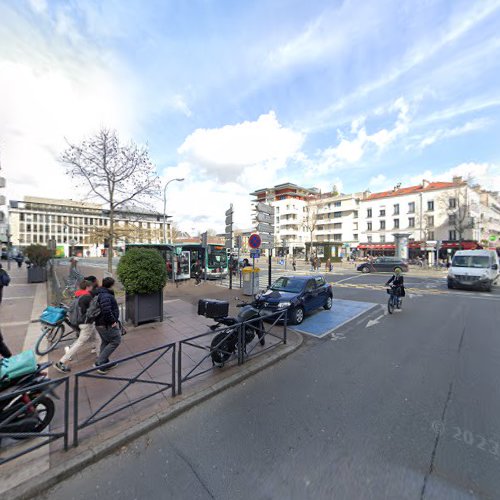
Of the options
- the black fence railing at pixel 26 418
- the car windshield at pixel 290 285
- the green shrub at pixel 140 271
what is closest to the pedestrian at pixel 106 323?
the black fence railing at pixel 26 418

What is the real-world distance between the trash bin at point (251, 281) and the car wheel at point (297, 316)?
355 centimetres

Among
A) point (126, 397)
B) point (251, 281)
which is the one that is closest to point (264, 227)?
point (251, 281)

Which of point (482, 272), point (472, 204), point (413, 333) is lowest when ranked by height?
point (413, 333)

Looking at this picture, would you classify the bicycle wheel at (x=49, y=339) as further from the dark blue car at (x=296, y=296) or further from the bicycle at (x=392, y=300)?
the bicycle at (x=392, y=300)

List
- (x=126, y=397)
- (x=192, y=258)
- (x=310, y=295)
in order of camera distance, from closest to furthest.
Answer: (x=126, y=397) → (x=310, y=295) → (x=192, y=258)

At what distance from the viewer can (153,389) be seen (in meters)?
3.92

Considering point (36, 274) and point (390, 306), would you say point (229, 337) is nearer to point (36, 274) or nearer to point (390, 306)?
point (390, 306)

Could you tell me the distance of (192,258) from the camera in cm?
1903

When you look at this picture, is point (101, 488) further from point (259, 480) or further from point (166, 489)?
point (259, 480)

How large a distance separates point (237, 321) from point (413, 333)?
16.5ft

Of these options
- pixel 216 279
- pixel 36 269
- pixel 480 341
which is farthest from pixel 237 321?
pixel 36 269

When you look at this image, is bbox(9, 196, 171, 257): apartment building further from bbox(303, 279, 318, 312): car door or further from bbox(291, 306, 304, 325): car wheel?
bbox(291, 306, 304, 325): car wheel

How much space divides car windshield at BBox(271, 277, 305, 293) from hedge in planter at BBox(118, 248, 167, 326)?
364 centimetres

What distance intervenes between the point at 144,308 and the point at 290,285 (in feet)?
14.7
